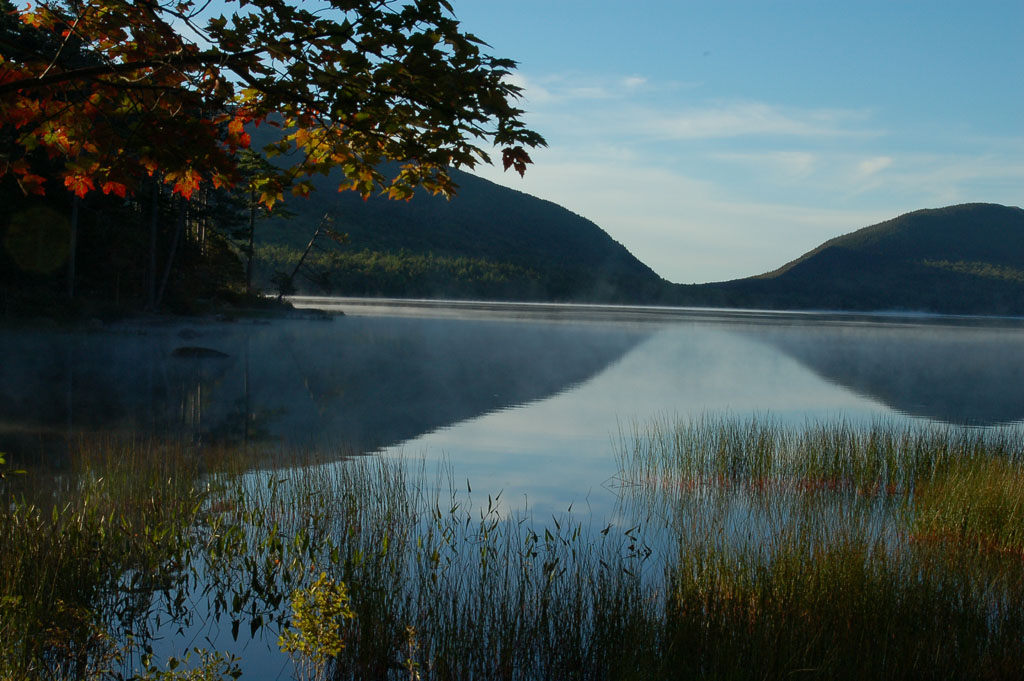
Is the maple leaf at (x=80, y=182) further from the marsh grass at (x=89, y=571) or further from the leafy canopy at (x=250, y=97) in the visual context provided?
the marsh grass at (x=89, y=571)

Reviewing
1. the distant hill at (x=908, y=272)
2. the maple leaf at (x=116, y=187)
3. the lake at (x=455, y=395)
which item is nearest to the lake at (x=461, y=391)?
the lake at (x=455, y=395)

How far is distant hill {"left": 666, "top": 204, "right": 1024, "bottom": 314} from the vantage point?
376ft

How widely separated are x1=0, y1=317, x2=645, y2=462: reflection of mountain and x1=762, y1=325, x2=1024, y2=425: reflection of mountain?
22.7ft

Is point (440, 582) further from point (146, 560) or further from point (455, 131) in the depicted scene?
point (455, 131)

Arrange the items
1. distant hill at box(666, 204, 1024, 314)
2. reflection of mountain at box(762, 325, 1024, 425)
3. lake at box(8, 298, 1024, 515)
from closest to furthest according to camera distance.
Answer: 1. lake at box(8, 298, 1024, 515)
2. reflection of mountain at box(762, 325, 1024, 425)
3. distant hill at box(666, 204, 1024, 314)

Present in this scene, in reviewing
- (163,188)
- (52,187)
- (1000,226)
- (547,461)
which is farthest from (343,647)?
(1000,226)

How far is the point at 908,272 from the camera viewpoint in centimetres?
12138

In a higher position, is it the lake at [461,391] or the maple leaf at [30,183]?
the maple leaf at [30,183]

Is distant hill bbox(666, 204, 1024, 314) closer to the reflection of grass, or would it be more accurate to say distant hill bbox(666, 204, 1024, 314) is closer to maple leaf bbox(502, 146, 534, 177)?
the reflection of grass

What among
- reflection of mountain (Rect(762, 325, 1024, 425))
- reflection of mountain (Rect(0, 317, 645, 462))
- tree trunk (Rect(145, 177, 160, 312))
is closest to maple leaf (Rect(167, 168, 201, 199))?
Answer: reflection of mountain (Rect(0, 317, 645, 462))

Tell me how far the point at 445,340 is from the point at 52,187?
14.0 meters

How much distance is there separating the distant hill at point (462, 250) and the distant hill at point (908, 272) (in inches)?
588

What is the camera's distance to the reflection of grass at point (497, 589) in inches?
157

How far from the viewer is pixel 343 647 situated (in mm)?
4004
